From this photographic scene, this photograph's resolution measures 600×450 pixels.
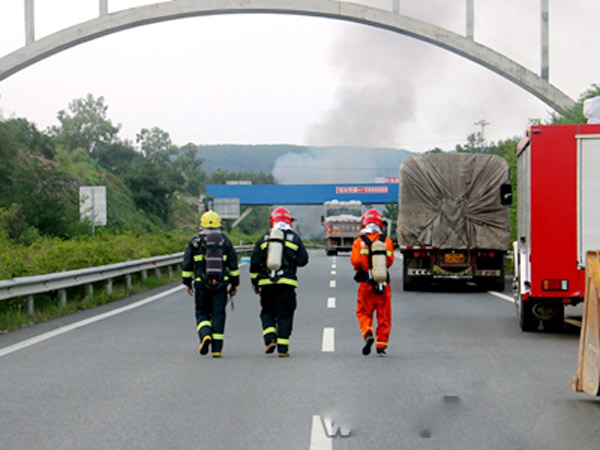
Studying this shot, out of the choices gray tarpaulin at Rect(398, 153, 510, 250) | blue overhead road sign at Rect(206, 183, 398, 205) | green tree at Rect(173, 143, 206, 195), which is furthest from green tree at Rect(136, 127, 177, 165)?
gray tarpaulin at Rect(398, 153, 510, 250)

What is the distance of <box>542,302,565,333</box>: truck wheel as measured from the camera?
40.7 feet

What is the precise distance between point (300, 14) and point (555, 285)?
1683 centimetres

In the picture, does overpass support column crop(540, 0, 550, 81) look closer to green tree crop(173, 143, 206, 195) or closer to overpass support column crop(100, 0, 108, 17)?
overpass support column crop(100, 0, 108, 17)

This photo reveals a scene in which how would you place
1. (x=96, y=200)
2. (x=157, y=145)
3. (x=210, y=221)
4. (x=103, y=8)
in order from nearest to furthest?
(x=210, y=221), (x=103, y=8), (x=96, y=200), (x=157, y=145)

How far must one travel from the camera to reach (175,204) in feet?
263

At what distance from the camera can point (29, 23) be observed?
26.5m

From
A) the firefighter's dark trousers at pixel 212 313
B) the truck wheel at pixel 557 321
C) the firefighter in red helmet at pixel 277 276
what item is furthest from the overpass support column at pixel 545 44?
the firefighter's dark trousers at pixel 212 313

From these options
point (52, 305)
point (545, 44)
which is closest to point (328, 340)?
point (52, 305)

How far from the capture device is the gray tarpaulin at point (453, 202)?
21031 mm

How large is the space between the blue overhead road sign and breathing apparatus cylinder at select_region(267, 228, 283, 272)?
3003 inches

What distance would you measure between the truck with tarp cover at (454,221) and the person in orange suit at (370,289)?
1049 centimetres

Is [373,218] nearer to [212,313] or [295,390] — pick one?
[212,313]

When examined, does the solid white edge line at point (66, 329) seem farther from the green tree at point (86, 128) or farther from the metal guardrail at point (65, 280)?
the green tree at point (86, 128)

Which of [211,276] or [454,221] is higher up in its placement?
[454,221]
